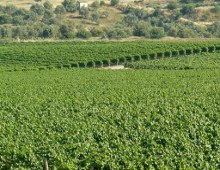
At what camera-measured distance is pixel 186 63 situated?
63.7 metres

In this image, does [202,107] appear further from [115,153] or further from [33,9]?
[33,9]

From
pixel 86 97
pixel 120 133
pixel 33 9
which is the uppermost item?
pixel 120 133

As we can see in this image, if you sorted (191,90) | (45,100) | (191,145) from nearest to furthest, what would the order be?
(191,145) < (45,100) < (191,90)

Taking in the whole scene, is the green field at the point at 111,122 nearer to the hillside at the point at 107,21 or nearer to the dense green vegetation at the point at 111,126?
the dense green vegetation at the point at 111,126

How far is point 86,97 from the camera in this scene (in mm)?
32344

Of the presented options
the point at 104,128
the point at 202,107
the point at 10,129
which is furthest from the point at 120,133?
the point at 202,107

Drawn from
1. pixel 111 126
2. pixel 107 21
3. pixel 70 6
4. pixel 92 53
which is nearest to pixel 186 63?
pixel 92 53

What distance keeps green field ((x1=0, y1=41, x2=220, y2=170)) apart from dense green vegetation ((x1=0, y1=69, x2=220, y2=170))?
28mm

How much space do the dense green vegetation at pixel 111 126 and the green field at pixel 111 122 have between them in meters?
0.03

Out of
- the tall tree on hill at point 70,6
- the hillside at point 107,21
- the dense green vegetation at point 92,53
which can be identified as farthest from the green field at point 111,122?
the tall tree on hill at point 70,6

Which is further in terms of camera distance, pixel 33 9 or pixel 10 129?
pixel 33 9

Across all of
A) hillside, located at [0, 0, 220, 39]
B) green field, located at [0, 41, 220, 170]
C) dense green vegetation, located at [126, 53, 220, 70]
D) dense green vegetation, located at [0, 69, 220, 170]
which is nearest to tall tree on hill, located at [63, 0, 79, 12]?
hillside, located at [0, 0, 220, 39]

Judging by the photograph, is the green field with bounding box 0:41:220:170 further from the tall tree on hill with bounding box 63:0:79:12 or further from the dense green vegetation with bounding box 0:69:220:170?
the tall tree on hill with bounding box 63:0:79:12

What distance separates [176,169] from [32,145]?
5.77 metres
